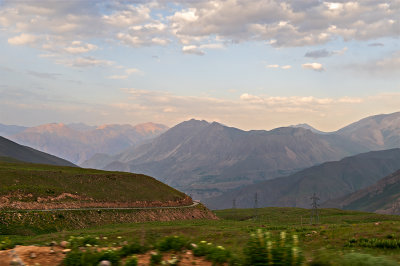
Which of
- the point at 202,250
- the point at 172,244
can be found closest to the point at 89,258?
the point at 172,244

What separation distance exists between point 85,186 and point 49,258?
99.7 meters

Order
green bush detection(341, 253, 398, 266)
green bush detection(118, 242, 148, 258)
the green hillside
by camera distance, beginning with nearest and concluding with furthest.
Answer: green bush detection(341, 253, 398, 266) → green bush detection(118, 242, 148, 258) → the green hillside

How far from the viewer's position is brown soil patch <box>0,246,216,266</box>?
1342cm

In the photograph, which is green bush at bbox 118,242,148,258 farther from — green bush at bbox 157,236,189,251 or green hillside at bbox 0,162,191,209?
green hillside at bbox 0,162,191,209

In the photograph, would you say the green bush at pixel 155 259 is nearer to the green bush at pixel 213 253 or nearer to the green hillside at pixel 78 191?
the green bush at pixel 213 253

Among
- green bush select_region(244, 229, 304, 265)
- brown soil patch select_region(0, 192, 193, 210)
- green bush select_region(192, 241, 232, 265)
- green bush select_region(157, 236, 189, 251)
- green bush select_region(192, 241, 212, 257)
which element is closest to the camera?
green bush select_region(244, 229, 304, 265)

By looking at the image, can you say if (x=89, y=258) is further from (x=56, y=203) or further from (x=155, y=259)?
(x=56, y=203)

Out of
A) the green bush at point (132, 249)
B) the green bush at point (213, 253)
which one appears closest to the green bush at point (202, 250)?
the green bush at point (213, 253)

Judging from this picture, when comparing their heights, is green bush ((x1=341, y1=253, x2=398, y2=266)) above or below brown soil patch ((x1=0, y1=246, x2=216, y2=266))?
above

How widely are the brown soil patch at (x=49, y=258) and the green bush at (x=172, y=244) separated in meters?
0.51

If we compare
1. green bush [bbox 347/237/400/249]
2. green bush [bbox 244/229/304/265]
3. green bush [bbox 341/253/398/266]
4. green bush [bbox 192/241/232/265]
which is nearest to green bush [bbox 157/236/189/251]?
green bush [bbox 192/241/232/265]

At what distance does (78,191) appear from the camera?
102562mm

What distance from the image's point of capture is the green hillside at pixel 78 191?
8625 centimetres

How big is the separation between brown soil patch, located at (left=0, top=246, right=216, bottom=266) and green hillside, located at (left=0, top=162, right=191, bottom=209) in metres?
74.2
